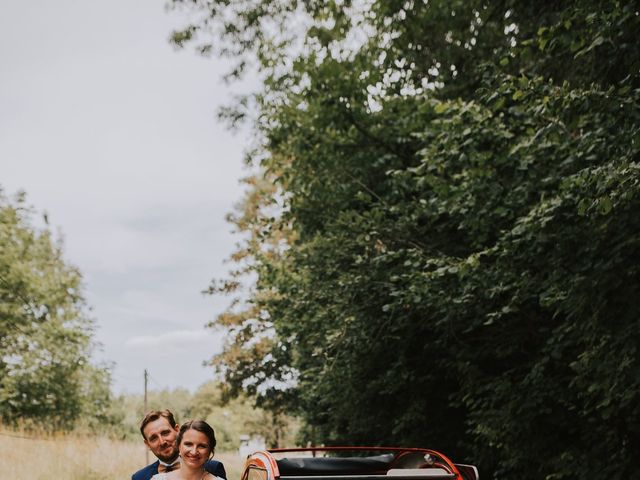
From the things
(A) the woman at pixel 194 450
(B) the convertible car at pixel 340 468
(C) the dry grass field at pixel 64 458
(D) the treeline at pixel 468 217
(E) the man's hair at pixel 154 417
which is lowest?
(B) the convertible car at pixel 340 468

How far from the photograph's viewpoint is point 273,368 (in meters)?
32.0

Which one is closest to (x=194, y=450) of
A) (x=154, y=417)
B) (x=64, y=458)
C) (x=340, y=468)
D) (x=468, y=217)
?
(x=154, y=417)

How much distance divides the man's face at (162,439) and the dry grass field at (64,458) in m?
10.8

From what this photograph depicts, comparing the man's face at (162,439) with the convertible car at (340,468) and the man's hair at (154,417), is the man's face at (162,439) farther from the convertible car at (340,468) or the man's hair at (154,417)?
the convertible car at (340,468)

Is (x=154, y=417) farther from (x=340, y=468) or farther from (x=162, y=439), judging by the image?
(x=340, y=468)

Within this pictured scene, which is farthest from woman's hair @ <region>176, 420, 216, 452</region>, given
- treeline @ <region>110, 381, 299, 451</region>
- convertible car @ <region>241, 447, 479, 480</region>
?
treeline @ <region>110, 381, 299, 451</region>

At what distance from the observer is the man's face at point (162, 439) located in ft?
14.6

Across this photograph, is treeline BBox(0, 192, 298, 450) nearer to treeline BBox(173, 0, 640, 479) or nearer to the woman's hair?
treeline BBox(173, 0, 640, 479)

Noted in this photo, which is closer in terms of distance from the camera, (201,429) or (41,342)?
(201,429)

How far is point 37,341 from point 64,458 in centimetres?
1998

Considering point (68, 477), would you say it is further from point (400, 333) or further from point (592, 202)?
point (592, 202)

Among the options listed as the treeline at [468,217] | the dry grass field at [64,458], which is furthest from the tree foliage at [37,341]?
the treeline at [468,217]

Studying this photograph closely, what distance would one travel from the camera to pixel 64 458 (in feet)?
50.8

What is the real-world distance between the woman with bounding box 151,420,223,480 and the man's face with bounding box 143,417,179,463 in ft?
1.35
